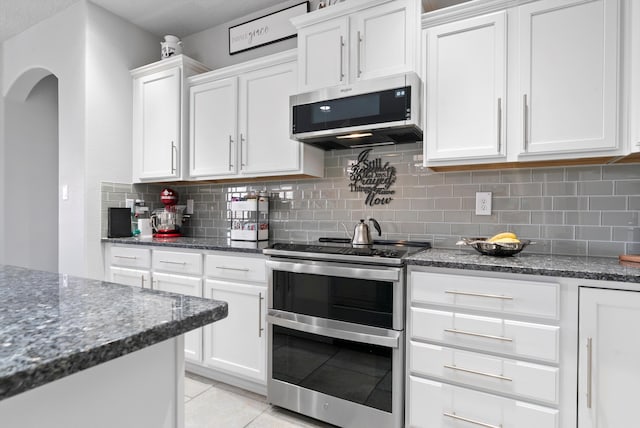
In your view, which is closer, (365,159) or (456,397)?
(456,397)

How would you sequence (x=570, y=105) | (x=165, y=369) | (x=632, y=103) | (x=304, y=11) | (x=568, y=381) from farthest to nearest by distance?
(x=304, y=11) < (x=570, y=105) < (x=632, y=103) < (x=568, y=381) < (x=165, y=369)

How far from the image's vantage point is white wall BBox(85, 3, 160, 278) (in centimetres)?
294

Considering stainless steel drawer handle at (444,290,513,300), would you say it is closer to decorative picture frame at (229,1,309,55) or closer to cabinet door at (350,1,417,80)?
cabinet door at (350,1,417,80)

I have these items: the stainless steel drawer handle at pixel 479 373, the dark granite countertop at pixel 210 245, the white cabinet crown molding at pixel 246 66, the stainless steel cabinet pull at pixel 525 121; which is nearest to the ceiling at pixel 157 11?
the white cabinet crown molding at pixel 246 66

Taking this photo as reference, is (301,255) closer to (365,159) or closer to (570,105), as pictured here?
(365,159)

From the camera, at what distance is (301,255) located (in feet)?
6.61

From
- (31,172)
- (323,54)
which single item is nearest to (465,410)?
(323,54)

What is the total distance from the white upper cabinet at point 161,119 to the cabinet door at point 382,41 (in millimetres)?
1574

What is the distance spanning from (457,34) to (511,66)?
0.34m

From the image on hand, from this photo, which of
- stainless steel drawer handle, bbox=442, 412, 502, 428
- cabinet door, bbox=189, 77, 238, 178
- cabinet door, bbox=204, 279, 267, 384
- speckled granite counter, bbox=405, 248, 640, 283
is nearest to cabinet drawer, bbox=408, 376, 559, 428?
stainless steel drawer handle, bbox=442, 412, 502, 428

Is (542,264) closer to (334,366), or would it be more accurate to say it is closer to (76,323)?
(334,366)

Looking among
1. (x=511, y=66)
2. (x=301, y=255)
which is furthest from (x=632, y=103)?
(x=301, y=255)

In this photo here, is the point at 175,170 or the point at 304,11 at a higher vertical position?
the point at 304,11

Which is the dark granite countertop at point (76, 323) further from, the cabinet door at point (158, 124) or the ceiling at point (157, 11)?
the ceiling at point (157, 11)
